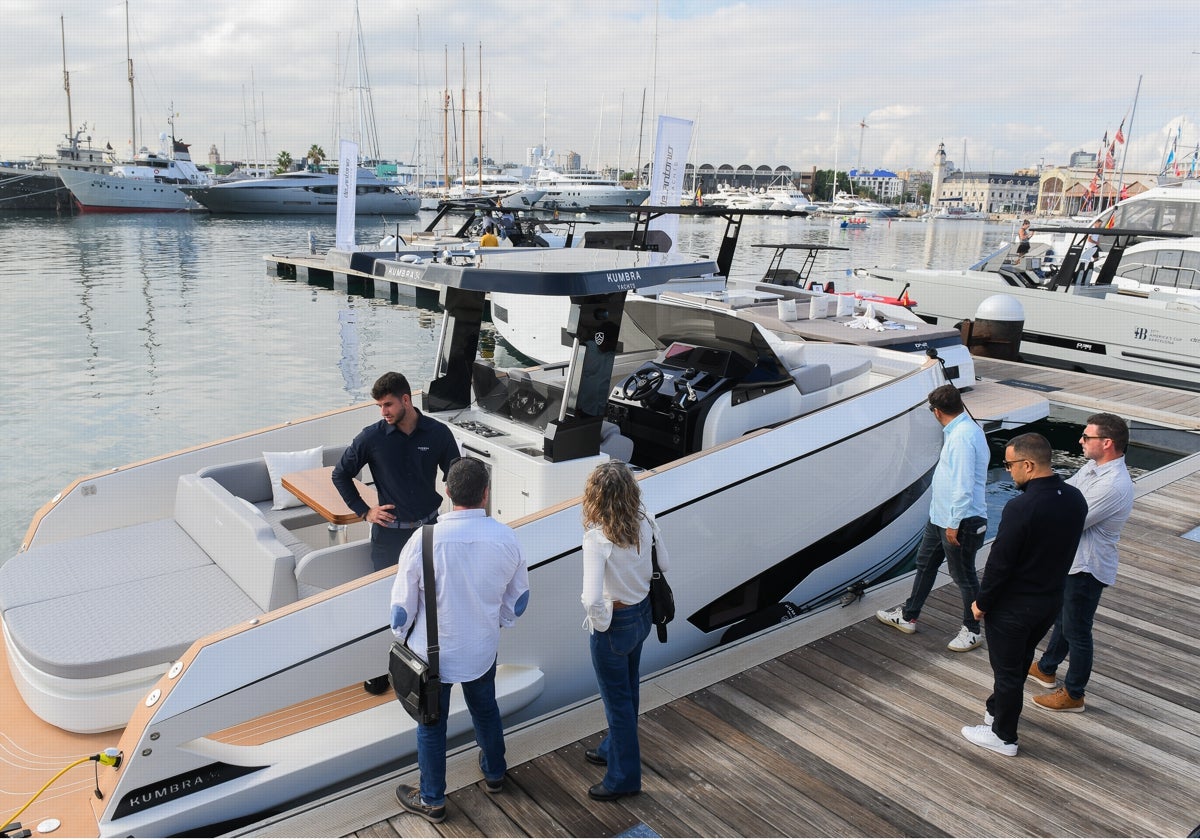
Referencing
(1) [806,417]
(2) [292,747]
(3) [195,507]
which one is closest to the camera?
(2) [292,747]

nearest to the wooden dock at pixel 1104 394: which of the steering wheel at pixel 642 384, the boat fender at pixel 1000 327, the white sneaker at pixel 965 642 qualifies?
the boat fender at pixel 1000 327

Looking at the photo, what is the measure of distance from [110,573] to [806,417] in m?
3.96

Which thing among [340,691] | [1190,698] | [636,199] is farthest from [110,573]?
[636,199]

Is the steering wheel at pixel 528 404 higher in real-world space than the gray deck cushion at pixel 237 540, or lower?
higher

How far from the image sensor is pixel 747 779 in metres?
3.40

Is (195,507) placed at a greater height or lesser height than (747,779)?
greater

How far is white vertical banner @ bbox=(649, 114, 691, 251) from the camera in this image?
16.6 metres

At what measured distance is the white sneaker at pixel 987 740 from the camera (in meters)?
3.60

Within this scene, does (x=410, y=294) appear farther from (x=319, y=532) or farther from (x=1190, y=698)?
(x=1190, y=698)

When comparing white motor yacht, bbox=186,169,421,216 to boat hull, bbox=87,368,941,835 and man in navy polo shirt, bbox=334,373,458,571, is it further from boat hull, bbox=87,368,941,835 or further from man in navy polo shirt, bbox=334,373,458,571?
man in navy polo shirt, bbox=334,373,458,571

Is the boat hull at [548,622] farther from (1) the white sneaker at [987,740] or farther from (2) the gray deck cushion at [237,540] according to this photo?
(1) the white sneaker at [987,740]

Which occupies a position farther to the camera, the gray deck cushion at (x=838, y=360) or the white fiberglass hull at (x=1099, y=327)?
the white fiberglass hull at (x=1099, y=327)

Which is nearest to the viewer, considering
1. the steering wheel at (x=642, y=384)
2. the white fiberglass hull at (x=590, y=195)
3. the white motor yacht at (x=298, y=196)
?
the steering wheel at (x=642, y=384)

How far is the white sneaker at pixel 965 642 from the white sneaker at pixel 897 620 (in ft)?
0.80
